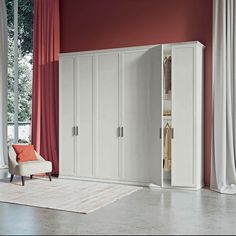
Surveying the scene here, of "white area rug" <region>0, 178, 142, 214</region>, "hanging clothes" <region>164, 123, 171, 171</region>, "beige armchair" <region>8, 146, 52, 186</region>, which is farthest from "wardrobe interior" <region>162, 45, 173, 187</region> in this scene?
"beige armchair" <region>8, 146, 52, 186</region>

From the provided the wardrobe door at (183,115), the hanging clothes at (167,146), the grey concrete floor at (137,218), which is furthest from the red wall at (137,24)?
the grey concrete floor at (137,218)

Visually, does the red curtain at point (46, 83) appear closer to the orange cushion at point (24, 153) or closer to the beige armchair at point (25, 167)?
the orange cushion at point (24, 153)

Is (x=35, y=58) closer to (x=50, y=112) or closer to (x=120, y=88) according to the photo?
(x=50, y=112)

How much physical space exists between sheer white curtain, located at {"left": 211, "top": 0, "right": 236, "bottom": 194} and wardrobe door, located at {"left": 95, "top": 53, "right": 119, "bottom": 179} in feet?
5.31

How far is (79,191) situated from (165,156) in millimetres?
1501

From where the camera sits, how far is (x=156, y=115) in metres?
6.01

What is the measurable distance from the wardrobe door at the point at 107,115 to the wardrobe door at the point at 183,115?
102 centimetres

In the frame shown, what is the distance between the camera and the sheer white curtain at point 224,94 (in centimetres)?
579

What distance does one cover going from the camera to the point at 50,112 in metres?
7.36

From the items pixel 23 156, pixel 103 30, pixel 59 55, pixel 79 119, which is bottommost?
pixel 23 156

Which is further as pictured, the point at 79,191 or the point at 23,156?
the point at 23,156

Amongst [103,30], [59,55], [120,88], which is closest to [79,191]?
[120,88]

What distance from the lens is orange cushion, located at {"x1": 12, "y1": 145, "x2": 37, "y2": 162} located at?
21.4 feet

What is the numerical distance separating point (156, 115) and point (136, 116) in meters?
0.38
